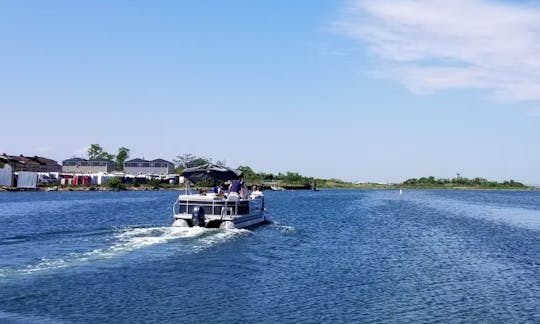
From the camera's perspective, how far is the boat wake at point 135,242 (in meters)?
28.3

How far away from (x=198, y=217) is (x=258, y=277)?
55.5ft

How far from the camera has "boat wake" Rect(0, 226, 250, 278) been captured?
1115 inches

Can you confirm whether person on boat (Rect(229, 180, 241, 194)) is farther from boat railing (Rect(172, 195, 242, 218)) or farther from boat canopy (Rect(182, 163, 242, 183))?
boat railing (Rect(172, 195, 242, 218))

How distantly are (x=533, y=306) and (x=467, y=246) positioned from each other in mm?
19876

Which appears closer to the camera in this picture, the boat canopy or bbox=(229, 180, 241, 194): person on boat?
bbox=(229, 180, 241, 194): person on boat

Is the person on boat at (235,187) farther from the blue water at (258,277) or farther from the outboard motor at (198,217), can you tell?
the outboard motor at (198,217)

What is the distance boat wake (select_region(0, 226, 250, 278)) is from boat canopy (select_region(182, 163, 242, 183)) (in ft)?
22.0

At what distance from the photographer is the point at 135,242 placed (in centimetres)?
3716

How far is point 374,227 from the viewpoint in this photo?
58.8m

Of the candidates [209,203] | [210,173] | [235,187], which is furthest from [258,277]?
[210,173]

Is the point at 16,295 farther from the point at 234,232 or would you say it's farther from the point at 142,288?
the point at 234,232

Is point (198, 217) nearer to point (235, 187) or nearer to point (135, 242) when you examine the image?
point (235, 187)

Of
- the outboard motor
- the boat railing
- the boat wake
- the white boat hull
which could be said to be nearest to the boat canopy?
the white boat hull

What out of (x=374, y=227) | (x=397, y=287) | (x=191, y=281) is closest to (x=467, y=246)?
(x=374, y=227)
